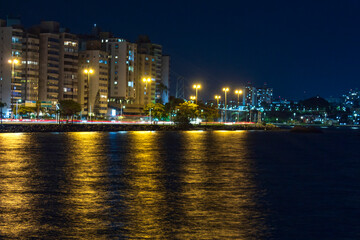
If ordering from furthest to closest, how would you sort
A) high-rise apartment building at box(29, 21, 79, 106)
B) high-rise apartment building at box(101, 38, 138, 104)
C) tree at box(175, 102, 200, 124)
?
high-rise apartment building at box(101, 38, 138, 104) < high-rise apartment building at box(29, 21, 79, 106) < tree at box(175, 102, 200, 124)

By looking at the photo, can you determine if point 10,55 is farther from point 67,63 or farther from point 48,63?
point 67,63

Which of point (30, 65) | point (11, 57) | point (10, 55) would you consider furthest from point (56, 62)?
point (11, 57)

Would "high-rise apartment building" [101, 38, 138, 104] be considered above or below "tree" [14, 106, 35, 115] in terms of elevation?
above

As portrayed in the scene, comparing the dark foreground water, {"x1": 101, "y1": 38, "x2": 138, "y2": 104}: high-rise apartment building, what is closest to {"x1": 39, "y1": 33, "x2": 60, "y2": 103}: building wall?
{"x1": 101, "y1": 38, "x2": 138, "y2": 104}: high-rise apartment building

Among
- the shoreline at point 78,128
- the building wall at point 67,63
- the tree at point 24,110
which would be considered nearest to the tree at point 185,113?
the shoreline at point 78,128

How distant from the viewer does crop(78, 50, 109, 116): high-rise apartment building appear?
169500 millimetres

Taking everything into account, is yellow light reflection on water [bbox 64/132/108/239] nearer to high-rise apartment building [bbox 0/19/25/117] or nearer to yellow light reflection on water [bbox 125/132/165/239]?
yellow light reflection on water [bbox 125/132/165/239]

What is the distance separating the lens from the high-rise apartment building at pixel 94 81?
170 metres

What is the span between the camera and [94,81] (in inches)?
6708

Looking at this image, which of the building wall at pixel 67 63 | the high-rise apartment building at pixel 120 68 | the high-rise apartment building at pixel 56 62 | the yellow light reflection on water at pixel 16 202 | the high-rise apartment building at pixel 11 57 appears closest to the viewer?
the yellow light reflection on water at pixel 16 202

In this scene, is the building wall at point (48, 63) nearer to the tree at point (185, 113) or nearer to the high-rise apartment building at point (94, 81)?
the high-rise apartment building at point (94, 81)

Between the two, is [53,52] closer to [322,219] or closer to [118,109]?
[118,109]

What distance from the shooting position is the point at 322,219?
12.9 metres

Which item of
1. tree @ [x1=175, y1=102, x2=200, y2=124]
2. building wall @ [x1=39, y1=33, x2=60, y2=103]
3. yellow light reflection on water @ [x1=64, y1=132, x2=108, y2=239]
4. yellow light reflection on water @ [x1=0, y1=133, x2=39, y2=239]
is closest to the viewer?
yellow light reflection on water @ [x1=0, y1=133, x2=39, y2=239]
